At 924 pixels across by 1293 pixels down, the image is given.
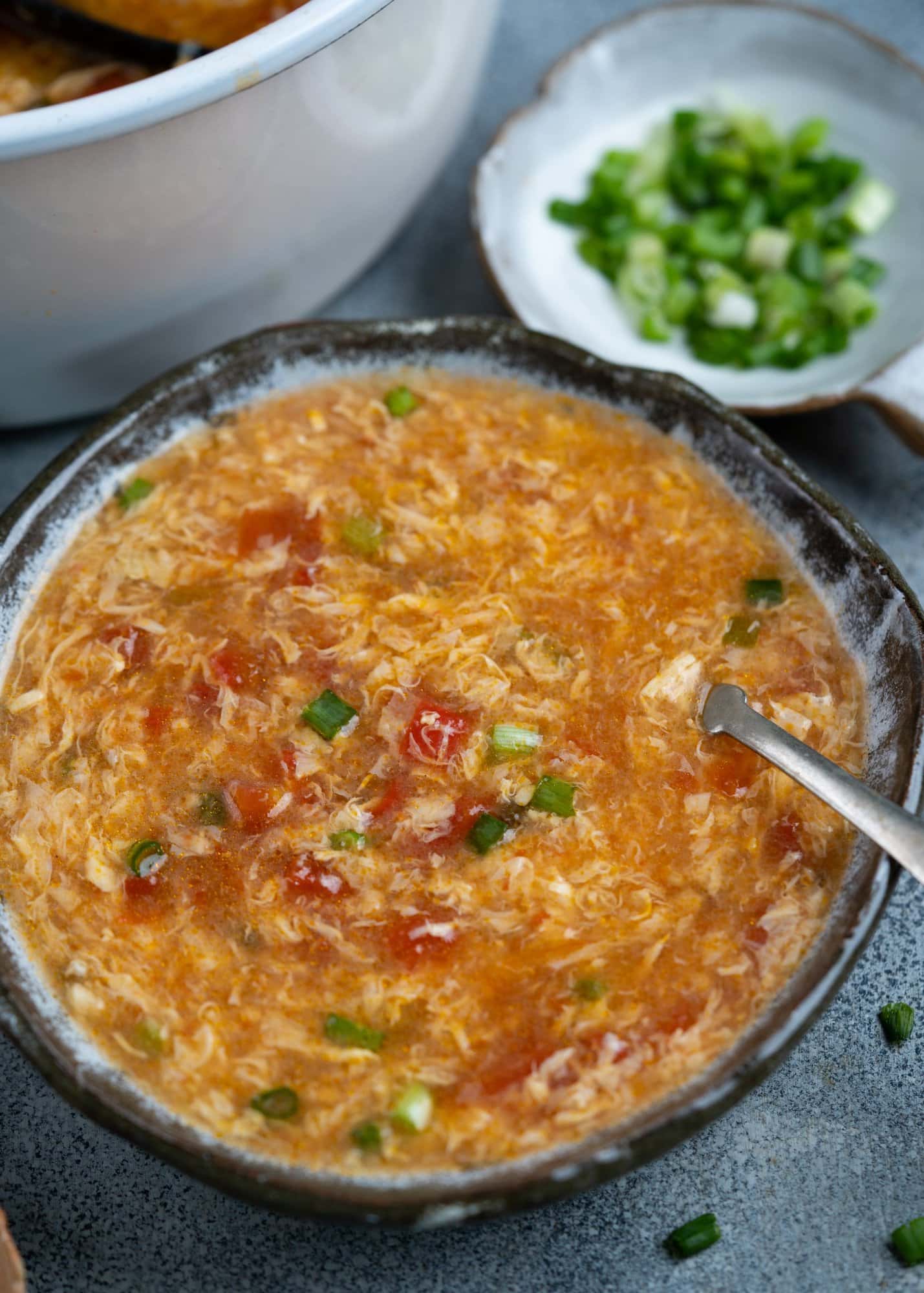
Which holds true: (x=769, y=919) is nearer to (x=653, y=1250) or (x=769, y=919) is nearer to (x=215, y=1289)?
(x=653, y=1250)

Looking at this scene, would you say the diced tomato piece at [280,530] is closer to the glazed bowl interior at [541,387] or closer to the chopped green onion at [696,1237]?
the glazed bowl interior at [541,387]

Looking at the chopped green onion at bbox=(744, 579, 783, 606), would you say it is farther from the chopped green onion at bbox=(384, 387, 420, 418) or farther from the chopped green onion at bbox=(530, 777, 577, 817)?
the chopped green onion at bbox=(384, 387, 420, 418)

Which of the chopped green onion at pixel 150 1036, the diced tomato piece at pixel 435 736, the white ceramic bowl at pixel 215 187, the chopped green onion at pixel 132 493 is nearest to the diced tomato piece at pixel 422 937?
the diced tomato piece at pixel 435 736

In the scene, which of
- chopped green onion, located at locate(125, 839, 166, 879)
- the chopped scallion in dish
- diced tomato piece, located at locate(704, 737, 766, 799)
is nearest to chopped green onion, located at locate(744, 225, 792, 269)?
the chopped scallion in dish

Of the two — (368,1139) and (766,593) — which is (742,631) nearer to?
(766,593)

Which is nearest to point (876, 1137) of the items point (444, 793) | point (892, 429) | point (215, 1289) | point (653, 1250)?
point (653, 1250)

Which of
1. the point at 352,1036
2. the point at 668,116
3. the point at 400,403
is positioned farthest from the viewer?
the point at 668,116

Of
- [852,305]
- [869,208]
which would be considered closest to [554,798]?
[852,305]
